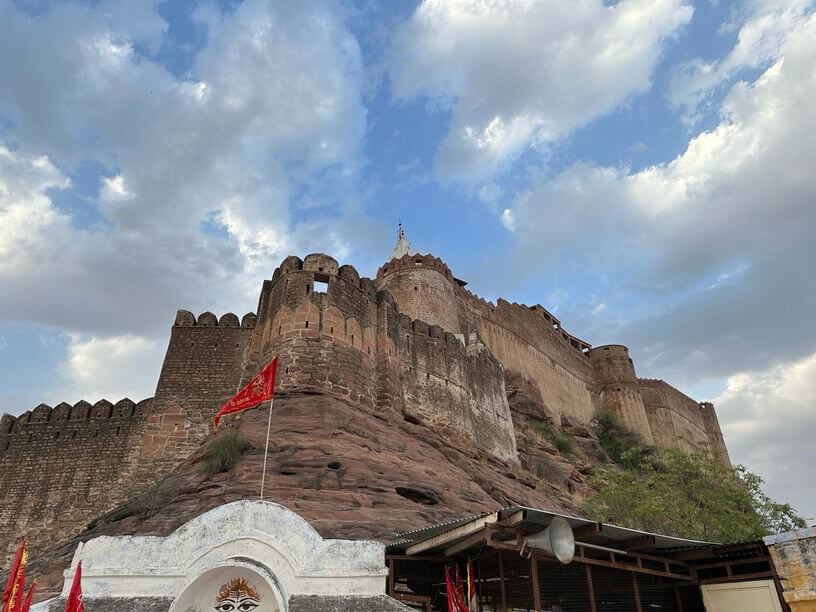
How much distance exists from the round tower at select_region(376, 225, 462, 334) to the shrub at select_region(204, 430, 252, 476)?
1747 centimetres

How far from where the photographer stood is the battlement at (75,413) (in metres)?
21.7

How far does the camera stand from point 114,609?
24.7 feet

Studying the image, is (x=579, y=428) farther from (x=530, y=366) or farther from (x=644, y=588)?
(x=644, y=588)

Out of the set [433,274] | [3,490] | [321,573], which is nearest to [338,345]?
[321,573]

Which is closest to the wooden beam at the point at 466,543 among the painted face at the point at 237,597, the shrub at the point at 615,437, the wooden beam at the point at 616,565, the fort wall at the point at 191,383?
the wooden beam at the point at 616,565

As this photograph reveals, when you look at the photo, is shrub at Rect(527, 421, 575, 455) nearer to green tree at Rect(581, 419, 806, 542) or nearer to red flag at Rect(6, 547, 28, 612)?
green tree at Rect(581, 419, 806, 542)

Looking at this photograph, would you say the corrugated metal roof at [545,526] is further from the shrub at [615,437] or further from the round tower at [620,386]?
the round tower at [620,386]

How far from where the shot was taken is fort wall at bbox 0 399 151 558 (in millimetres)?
19344

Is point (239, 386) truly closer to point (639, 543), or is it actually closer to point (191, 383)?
point (191, 383)

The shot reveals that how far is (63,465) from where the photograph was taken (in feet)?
67.9

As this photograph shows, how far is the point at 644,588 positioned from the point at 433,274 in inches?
936

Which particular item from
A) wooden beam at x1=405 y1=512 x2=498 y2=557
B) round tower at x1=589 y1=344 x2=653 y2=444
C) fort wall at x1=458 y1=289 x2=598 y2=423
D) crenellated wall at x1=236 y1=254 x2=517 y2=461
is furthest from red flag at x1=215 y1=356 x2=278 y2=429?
round tower at x1=589 y1=344 x2=653 y2=444

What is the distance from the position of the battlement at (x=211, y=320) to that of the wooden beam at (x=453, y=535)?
14166mm

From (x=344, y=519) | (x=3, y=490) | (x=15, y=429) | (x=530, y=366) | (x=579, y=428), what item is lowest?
(x=344, y=519)
